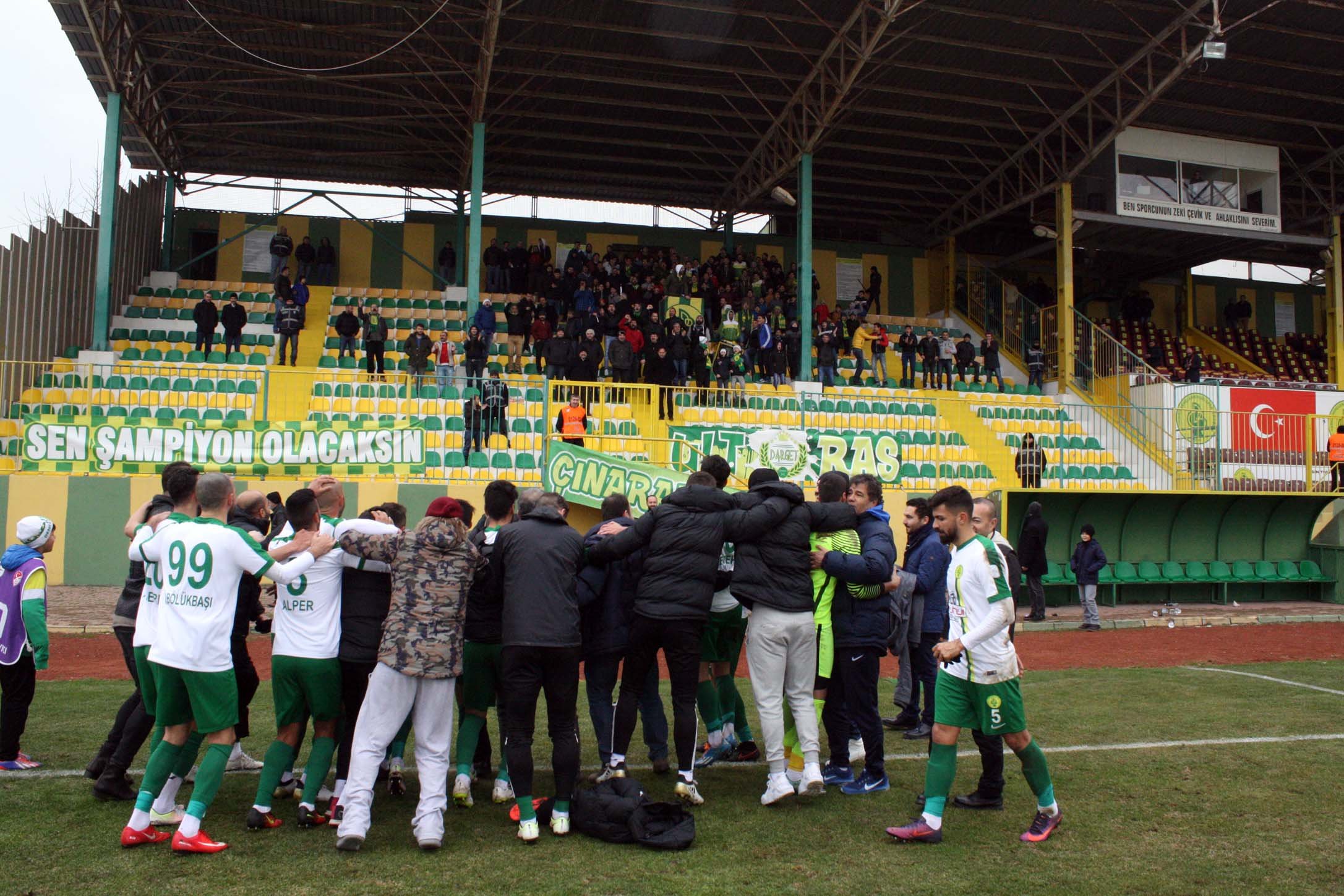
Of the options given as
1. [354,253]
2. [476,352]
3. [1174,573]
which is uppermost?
[354,253]

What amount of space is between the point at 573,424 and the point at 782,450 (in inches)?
136

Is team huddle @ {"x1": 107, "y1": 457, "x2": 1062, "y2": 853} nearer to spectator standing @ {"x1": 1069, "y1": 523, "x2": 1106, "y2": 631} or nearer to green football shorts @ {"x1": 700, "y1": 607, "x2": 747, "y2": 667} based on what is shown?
green football shorts @ {"x1": 700, "y1": 607, "x2": 747, "y2": 667}

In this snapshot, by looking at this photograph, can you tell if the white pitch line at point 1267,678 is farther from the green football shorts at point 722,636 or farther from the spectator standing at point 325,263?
the spectator standing at point 325,263

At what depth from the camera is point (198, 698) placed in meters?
5.36

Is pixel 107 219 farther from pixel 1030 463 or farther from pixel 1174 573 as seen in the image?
pixel 1174 573

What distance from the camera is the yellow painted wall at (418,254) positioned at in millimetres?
31750

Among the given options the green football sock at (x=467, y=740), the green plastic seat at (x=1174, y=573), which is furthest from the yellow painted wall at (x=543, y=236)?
the green football sock at (x=467, y=740)

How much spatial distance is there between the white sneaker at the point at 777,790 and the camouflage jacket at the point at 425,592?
6.52ft

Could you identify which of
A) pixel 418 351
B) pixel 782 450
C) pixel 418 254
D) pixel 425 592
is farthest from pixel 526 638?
pixel 418 254

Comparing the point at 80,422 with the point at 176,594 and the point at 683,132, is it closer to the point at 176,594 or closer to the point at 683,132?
the point at 176,594

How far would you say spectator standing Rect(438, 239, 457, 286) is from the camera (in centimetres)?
2947

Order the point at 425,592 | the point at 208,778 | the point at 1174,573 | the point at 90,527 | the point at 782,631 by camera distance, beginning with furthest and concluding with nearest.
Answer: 1. the point at 1174,573
2. the point at 90,527
3. the point at 782,631
4. the point at 425,592
5. the point at 208,778

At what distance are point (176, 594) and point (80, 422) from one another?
12574mm

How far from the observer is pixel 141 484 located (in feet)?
52.4
